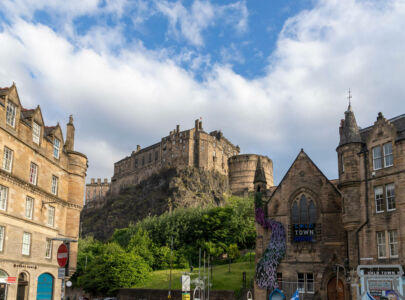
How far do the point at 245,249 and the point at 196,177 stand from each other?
52.9 metres

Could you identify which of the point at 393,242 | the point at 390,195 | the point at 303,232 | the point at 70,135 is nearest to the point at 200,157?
the point at 70,135

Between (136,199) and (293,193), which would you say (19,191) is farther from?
(136,199)

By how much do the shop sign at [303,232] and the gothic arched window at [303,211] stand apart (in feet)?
1.37

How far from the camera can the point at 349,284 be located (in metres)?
32.3

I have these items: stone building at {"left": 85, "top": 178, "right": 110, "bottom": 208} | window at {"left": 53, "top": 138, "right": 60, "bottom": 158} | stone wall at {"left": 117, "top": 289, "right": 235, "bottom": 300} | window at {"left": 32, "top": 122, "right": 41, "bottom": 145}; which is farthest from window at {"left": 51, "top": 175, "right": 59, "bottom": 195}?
stone building at {"left": 85, "top": 178, "right": 110, "bottom": 208}

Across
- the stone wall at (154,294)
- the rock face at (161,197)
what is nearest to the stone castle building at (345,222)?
the stone wall at (154,294)

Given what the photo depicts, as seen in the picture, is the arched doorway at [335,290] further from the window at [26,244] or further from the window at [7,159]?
the window at [7,159]

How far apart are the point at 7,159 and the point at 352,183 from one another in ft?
74.0

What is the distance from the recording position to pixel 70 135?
38.7 m

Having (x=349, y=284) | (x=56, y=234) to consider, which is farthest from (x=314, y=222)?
(x=56, y=234)

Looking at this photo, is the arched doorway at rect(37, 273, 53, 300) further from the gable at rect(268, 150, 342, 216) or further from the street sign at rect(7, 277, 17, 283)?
the gable at rect(268, 150, 342, 216)

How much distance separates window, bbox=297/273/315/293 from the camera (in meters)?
35.1

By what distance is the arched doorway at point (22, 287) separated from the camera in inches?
1160

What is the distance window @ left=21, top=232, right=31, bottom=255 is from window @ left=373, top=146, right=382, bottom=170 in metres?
23.5
